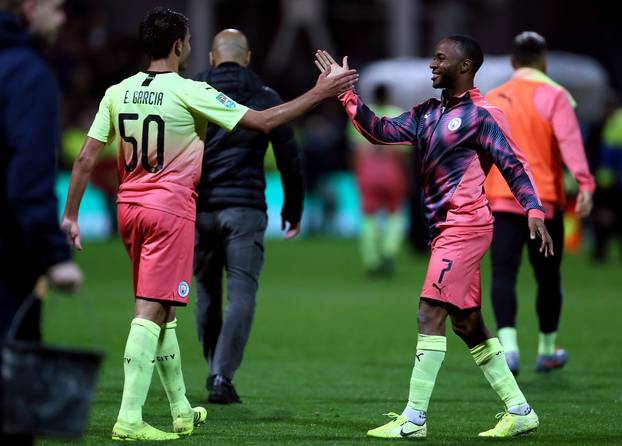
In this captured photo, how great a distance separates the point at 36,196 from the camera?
15.4 ft

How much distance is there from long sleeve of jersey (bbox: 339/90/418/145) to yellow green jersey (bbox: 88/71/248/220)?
2.54ft

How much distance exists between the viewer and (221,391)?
25.4ft

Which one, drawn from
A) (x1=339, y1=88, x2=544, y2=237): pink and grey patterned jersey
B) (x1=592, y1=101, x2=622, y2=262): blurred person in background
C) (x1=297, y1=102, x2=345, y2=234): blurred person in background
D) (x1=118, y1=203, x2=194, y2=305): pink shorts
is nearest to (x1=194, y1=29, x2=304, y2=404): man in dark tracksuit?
(x1=118, y1=203, x2=194, y2=305): pink shorts

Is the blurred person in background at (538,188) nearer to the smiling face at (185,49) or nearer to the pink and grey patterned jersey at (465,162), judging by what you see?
the pink and grey patterned jersey at (465,162)

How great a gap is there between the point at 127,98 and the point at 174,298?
102cm

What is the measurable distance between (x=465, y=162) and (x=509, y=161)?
228mm

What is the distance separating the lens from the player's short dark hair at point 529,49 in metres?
9.29

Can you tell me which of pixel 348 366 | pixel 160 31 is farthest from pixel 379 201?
pixel 160 31

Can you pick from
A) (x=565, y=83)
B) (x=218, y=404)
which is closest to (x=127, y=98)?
(x=218, y=404)

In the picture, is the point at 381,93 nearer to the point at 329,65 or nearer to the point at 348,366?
the point at 348,366

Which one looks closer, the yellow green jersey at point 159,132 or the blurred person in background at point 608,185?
the yellow green jersey at point 159,132

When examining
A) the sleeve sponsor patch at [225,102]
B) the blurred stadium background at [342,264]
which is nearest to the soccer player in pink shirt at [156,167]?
the sleeve sponsor patch at [225,102]

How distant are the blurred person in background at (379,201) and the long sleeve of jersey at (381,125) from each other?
1074 centimetres

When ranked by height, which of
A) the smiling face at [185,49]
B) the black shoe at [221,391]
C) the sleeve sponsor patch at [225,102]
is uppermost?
the smiling face at [185,49]
